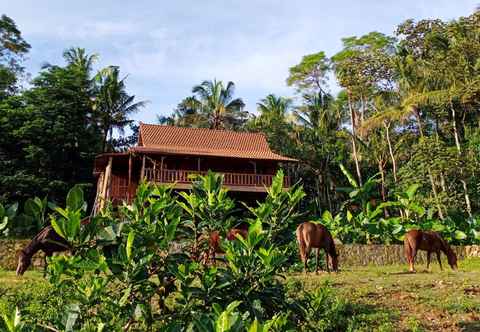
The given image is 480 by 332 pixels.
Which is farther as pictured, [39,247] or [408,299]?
[39,247]

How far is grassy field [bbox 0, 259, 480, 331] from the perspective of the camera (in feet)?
20.0

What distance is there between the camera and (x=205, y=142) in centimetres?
2366

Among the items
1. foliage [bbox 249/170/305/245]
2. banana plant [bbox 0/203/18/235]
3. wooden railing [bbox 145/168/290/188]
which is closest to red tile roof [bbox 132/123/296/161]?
wooden railing [bbox 145/168/290/188]

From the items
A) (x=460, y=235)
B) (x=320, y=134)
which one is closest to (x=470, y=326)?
(x=460, y=235)

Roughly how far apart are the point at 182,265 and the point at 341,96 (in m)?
32.0

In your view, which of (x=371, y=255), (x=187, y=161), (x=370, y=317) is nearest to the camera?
(x=370, y=317)

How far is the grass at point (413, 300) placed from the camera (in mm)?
6102

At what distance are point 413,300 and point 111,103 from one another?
26697 mm

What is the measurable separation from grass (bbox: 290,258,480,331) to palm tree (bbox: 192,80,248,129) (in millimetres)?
25557

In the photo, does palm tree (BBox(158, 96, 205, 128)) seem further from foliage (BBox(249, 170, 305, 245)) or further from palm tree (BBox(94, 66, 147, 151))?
foliage (BBox(249, 170, 305, 245))

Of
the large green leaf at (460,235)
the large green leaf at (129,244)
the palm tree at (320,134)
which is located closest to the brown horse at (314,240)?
the large green leaf at (460,235)

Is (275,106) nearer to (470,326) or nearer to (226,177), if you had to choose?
(226,177)

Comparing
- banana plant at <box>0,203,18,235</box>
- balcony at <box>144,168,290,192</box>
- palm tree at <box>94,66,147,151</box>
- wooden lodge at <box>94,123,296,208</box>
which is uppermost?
palm tree at <box>94,66,147,151</box>

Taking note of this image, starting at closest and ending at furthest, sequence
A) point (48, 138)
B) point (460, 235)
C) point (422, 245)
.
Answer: point (422, 245)
point (460, 235)
point (48, 138)
